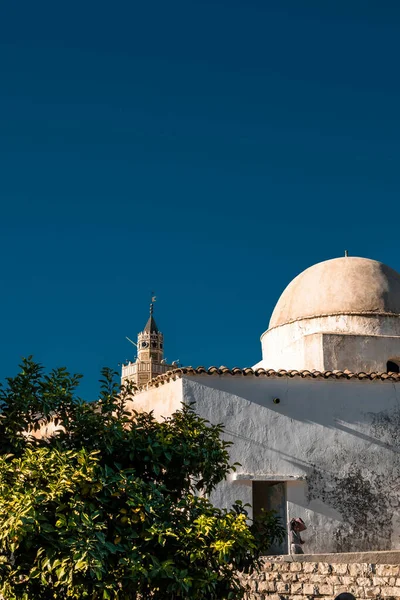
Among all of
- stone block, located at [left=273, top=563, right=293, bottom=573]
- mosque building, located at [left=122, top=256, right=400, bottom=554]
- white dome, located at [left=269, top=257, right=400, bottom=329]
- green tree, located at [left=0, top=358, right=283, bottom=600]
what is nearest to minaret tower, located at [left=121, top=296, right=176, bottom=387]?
white dome, located at [left=269, top=257, right=400, bottom=329]

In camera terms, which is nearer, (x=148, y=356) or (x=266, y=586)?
(x=266, y=586)

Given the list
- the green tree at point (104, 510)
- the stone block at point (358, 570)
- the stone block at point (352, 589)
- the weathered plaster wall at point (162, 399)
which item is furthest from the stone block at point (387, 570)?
the weathered plaster wall at point (162, 399)

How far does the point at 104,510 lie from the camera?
22.6ft

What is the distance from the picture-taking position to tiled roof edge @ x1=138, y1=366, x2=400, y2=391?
15.7 m

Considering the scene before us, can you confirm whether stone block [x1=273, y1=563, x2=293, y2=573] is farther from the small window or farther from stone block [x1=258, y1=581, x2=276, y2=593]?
the small window

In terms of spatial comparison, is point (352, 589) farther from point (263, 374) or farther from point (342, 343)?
point (342, 343)

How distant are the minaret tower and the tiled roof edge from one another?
46.5 metres

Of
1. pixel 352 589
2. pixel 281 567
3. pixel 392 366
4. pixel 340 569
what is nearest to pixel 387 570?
pixel 352 589

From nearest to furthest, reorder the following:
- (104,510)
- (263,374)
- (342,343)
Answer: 1. (104,510)
2. (263,374)
3. (342,343)

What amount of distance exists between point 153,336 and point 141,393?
162 feet

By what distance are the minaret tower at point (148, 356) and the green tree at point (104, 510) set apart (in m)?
54.7

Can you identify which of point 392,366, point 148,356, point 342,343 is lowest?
point 392,366

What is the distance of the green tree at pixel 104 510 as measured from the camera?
6391mm

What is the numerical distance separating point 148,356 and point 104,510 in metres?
59.5
